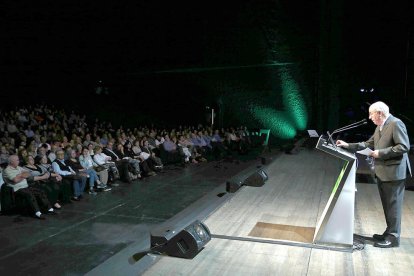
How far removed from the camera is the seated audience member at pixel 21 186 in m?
5.62

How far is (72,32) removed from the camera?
18.3 metres

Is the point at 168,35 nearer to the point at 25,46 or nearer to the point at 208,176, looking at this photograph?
the point at 25,46

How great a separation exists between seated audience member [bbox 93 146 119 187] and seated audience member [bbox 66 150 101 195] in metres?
0.41

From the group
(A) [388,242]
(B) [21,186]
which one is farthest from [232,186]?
(B) [21,186]

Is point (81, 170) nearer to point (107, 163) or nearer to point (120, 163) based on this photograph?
point (107, 163)

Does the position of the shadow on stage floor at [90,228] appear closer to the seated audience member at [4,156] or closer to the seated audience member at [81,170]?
the seated audience member at [81,170]

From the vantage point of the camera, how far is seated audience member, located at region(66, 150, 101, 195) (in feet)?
23.3

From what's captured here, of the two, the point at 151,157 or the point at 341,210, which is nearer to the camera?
the point at 341,210

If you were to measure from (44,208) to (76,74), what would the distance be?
14.2 meters

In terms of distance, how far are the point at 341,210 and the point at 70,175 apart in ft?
16.2

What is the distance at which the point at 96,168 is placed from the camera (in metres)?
7.57

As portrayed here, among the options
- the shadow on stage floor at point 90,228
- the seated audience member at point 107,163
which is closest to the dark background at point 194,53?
the shadow on stage floor at point 90,228

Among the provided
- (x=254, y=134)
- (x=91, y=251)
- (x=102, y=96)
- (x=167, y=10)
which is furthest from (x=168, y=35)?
(x=91, y=251)

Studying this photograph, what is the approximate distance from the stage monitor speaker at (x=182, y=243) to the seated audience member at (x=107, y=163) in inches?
184
